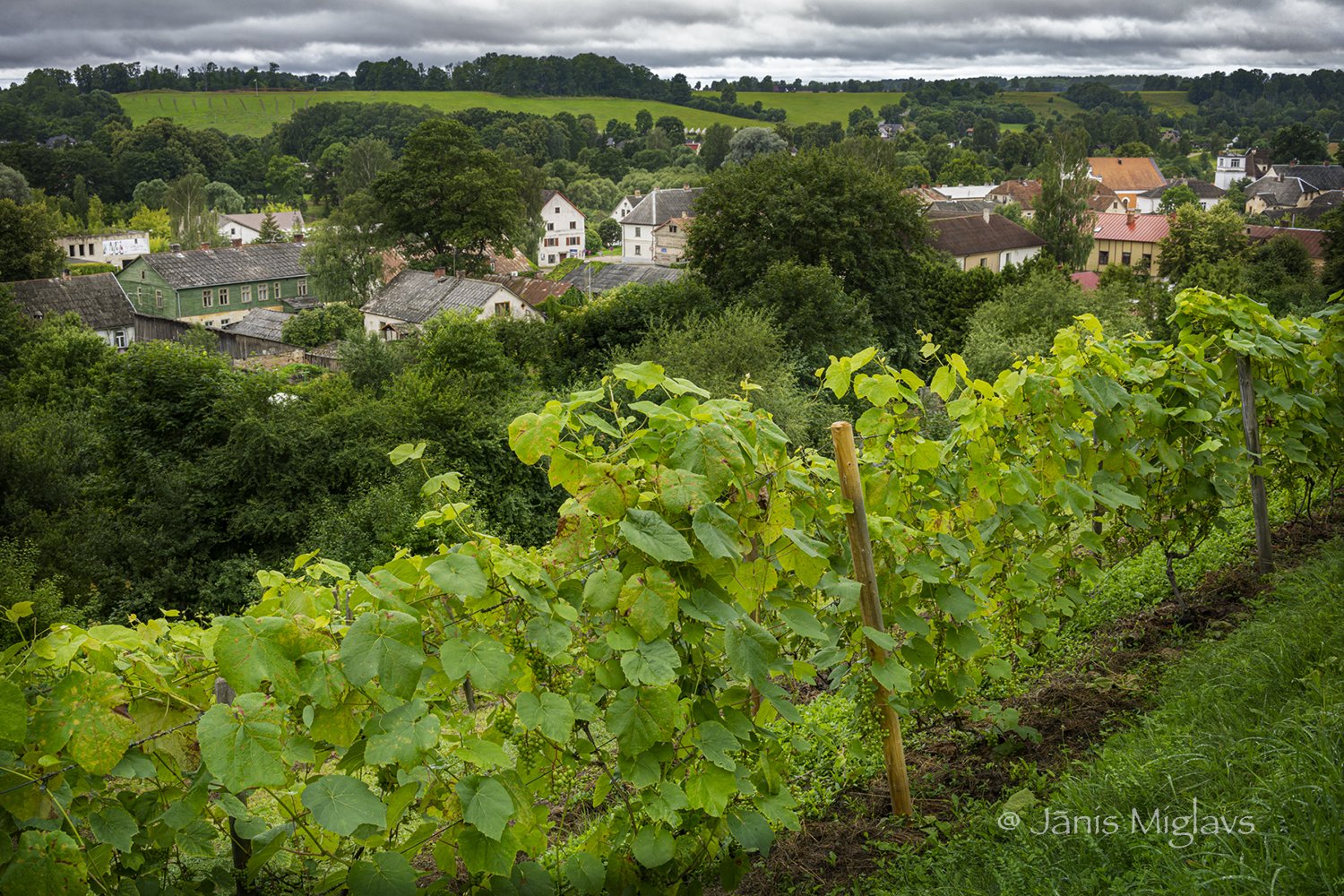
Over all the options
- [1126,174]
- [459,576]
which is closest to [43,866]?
[459,576]

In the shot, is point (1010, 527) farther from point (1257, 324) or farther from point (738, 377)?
point (738, 377)

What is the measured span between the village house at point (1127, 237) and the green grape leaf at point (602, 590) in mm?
53550

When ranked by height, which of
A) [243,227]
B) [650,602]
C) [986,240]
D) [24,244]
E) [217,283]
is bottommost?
[217,283]

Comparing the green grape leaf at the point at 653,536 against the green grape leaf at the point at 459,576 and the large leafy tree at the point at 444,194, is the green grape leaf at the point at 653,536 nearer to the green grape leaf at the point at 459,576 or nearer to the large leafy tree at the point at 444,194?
the green grape leaf at the point at 459,576

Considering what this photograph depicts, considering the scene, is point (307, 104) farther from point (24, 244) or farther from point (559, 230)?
point (24, 244)

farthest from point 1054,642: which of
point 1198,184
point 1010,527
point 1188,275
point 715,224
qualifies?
point 1198,184

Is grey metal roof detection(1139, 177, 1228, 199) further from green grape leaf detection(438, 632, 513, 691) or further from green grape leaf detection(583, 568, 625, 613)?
green grape leaf detection(438, 632, 513, 691)

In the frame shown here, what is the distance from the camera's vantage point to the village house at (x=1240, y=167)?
326 feet

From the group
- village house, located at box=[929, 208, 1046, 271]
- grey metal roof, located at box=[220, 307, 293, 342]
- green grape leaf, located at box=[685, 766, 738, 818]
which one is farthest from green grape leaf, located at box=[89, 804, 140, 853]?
village house, located at box=[929, 208, 1046, 271]

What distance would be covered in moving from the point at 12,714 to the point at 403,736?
0.72 m

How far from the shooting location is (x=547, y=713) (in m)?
2.20

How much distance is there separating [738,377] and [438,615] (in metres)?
17.4

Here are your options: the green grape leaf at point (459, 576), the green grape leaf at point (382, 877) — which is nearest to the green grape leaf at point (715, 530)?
the green grape leaf at point (459, 576)

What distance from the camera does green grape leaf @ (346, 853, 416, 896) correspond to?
215 cm
